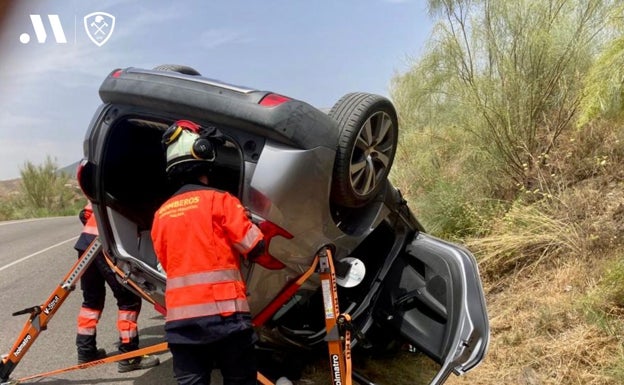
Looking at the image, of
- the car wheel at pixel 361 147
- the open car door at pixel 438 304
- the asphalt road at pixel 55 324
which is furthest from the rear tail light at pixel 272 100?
the asphalt road at pixel 55 324

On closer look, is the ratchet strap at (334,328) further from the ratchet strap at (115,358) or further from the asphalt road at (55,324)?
the asphalt road at (55,324)

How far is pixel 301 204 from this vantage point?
9.91 feet

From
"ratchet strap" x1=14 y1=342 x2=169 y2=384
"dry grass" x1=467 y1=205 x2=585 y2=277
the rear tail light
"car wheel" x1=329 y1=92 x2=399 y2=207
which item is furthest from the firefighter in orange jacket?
"dry grass" x1=467 y1=205 x2=585 y2=277

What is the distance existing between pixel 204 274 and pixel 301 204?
2.05ft

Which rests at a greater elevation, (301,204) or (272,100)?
(272,100)

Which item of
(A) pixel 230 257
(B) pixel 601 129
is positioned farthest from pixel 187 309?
(B) pixel 601 129

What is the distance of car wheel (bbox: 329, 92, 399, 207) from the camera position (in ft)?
10.5

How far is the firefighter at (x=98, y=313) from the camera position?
4676mm

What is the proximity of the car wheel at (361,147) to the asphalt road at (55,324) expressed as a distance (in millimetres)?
2190

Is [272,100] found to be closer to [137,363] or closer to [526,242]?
[137,363]

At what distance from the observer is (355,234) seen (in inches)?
138

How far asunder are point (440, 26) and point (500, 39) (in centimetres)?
97

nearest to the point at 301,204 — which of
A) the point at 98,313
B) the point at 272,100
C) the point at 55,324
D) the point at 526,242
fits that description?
the point at 272,100

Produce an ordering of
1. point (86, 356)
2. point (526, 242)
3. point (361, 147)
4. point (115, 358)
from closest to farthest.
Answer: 1. point (361, 147)
2. point (115, 358)
3. point (86, 356)
4. point (526, 242)
